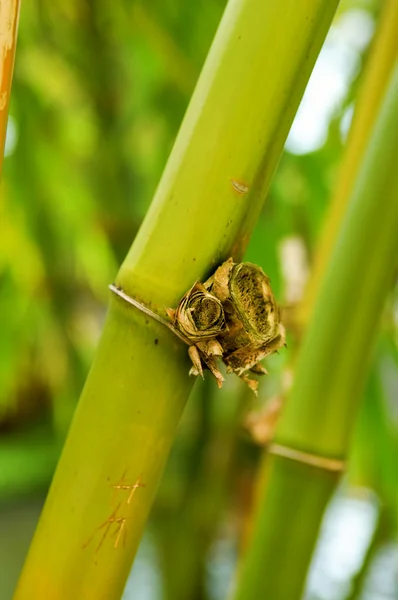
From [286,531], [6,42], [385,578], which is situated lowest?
[385,578]

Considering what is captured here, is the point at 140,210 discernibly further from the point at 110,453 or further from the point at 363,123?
the point at 110,453

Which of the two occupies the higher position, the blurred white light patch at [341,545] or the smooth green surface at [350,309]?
the smooth green surface at [350,309]

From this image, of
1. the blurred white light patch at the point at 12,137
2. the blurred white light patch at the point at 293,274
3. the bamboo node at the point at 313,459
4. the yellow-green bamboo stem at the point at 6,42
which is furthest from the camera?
the blurred white light patch at the point at 12,137

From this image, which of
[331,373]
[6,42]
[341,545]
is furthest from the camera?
[341,545]

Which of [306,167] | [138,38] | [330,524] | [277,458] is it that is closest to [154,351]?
[277,458]

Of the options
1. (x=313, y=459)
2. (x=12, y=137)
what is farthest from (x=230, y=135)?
(x=12, y=137)

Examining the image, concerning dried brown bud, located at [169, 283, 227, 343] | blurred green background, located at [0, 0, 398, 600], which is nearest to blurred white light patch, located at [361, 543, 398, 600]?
blurred green background, located at [0, 0, 398, 600]

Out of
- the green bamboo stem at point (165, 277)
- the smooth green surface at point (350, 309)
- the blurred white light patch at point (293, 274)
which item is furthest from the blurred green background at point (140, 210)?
the green bamboo stem at point (165, 277)

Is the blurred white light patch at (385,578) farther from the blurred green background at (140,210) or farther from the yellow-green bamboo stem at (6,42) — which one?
the yellow-green bamboo stem at (6,42)
